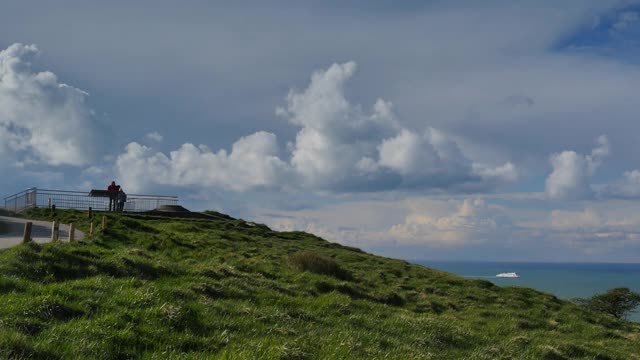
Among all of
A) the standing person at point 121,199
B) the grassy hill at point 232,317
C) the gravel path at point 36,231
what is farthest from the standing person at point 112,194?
the grassy hill at point 232,317

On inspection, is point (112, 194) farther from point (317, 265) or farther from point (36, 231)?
point (317, 265)

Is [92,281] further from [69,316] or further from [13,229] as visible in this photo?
[13,229]

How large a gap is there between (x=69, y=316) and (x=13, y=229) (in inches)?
1449

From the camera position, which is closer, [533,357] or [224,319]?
[224,319]

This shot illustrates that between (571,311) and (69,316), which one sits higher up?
(69,316)

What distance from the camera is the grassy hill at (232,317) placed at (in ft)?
34.0

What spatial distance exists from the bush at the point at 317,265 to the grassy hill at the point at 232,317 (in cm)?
7

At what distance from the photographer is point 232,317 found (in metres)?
13.9

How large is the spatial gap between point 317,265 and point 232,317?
16.3 meters

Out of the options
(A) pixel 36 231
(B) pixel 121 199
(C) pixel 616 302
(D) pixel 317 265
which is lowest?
(C) pixel 616 302

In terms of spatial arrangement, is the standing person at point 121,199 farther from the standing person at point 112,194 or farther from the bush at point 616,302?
the bush at point 616,302

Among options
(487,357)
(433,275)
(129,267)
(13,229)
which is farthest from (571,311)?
(13,229)

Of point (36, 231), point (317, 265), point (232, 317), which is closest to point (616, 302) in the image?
point (317, 265)

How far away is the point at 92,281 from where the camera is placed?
15297mm
